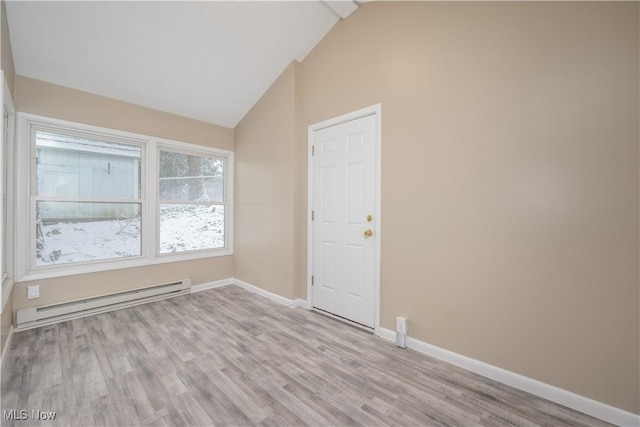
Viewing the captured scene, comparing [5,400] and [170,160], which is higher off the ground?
[170,160]

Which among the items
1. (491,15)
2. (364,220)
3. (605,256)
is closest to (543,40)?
(491,15)

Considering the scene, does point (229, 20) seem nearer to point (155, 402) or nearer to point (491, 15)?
point (491, 15)

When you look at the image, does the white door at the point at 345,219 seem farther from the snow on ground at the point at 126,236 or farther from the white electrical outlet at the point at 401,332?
the snow on ground at the point at 126,236

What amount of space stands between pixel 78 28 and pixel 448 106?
10.9 ft

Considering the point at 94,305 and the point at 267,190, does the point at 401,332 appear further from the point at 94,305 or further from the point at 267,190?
the point at 94,305

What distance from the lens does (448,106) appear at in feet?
6.88

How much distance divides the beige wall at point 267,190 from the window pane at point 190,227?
0.31 metres

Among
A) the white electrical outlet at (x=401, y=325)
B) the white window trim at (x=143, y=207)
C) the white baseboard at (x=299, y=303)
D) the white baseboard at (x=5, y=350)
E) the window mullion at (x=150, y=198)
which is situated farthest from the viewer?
the window mullion at (x=150, y=198)

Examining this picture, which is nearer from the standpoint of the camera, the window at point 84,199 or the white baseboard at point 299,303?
the window at point 84,199

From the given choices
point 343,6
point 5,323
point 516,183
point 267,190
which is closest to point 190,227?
point 267,190

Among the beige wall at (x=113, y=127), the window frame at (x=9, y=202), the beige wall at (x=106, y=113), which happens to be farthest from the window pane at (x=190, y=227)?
the window frame at (x=9, y=202)

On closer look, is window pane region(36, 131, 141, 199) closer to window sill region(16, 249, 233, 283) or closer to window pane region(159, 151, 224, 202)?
window pane region(159, 151, 224, 202)

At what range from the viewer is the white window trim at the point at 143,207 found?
257 centimetres

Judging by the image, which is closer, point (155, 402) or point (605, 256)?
point (605, 256)
